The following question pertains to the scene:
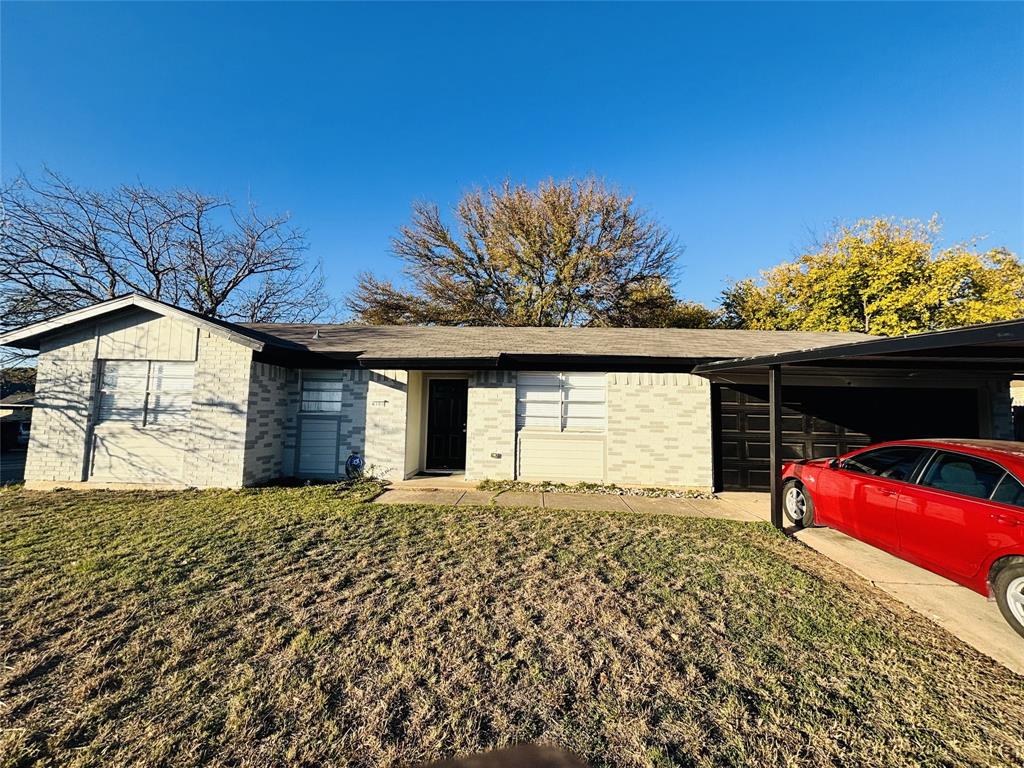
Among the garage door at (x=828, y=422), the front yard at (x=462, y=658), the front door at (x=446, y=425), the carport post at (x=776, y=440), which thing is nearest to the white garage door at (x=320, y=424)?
the front door at (x=446, y=425)

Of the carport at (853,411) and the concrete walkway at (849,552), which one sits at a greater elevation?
the carport at (853,411)

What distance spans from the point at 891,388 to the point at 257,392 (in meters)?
13.6

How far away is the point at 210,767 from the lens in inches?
78.6

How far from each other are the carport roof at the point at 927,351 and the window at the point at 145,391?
1066cm

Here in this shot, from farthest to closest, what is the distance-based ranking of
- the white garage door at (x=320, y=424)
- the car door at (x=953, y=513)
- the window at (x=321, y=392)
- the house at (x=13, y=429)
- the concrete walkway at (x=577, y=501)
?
the house at (x=13, y=429), the window at (x=321, y=392), the white garage door at (x=320, y=424), the concrete walkway at (x=577, y=501), the car door at (x=953, y=513)

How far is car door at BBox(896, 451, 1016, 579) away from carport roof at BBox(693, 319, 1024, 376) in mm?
1255

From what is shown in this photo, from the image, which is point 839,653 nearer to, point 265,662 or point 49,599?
point 265,662

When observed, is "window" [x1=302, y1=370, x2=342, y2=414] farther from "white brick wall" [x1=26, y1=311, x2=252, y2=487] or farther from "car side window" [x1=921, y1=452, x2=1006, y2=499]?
"car side window" [x1=921, y1=452, x2=1006, y2=499]

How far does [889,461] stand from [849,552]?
133 centimetres

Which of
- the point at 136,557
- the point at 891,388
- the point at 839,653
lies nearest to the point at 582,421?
the point at 839,653

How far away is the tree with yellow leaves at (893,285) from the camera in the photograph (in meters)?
18.8

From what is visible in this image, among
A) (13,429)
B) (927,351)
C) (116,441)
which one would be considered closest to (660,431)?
(927,351)

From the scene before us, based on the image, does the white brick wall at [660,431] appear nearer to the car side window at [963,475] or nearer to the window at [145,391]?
the car side window at [963,475]

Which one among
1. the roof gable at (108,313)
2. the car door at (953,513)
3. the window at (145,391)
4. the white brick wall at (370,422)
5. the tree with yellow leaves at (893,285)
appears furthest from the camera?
the tree with yellow leaves at (893,285)
